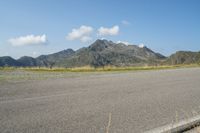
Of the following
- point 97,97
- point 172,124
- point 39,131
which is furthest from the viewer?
point 97,97

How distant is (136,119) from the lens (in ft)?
20.5

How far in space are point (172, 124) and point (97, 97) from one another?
12.3 ft

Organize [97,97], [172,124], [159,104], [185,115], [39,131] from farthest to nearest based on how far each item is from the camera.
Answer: [97,97] < [159,104] < [185,115] < [172,124] < [39,131]

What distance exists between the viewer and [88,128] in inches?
219

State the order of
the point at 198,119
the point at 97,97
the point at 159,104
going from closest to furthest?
the point at 198,119 < the point at 159,104 < the point at 97,97

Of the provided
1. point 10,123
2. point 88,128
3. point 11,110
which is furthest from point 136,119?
point 11,110

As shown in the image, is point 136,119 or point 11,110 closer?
point 136,119

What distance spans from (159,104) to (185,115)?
134 centimetres

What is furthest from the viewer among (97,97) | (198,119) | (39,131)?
(97,97)

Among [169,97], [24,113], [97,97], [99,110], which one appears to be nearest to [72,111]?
[99,110]

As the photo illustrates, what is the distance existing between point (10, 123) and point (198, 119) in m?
3.75

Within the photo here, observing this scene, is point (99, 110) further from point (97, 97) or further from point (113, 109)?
point (97, 97)

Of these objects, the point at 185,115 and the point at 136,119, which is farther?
the point at 185,115

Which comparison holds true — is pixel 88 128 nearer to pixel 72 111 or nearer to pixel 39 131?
pixel 39 131
